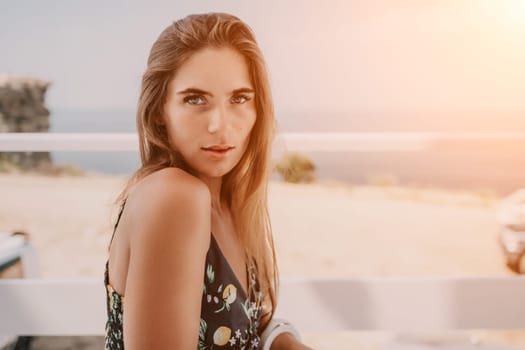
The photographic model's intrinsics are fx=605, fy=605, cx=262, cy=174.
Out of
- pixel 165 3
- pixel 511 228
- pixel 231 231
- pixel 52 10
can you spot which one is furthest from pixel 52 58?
pixel 231 231

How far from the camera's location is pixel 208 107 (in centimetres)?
67

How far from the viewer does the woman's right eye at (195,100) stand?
67 cm

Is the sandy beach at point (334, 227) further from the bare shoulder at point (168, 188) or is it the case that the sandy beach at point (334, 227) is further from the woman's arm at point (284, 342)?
the bare shoulder at point (168, 188)

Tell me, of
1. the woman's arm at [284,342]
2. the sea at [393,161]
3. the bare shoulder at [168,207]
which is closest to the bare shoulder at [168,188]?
the bare shoulder at [168,207]

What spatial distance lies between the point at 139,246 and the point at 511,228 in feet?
11.0

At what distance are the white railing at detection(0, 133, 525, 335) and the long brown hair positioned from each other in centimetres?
99

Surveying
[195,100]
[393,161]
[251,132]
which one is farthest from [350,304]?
[393,161]

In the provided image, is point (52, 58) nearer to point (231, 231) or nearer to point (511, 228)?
point (511, 228)

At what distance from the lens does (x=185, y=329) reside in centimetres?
57

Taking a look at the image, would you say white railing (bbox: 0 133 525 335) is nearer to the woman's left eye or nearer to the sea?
the woman's left eye

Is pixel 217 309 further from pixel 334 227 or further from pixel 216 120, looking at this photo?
pixel 334 227

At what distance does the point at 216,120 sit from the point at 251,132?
96mm

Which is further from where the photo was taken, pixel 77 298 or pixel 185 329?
pixel 77 298

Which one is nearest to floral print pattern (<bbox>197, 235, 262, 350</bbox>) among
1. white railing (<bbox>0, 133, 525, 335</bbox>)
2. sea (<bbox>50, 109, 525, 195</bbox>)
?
white railing (<bbox>0, 133, 525, 335</bbox>)
